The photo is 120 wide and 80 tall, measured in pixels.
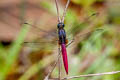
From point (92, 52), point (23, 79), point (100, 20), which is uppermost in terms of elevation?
point (100, 20)

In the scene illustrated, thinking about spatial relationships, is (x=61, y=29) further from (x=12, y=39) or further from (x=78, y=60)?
(x=12, y=39)

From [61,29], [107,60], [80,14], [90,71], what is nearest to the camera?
[61,29]

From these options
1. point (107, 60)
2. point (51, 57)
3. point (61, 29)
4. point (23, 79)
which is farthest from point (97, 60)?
point (61, 29)

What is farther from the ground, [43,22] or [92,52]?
[43,22]

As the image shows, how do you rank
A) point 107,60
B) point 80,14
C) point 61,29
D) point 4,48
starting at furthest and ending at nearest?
point 80,14
point 4,48
point 107,60
point 61,29

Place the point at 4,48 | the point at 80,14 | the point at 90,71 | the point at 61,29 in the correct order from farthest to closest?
the point at 80,14
the point at 4,48
the point at 90,71
the point at 61,29

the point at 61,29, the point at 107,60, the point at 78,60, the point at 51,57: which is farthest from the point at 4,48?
the point at 61,29

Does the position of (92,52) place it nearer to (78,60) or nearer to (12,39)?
(78,60)

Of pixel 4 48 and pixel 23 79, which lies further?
pixel 4 48
